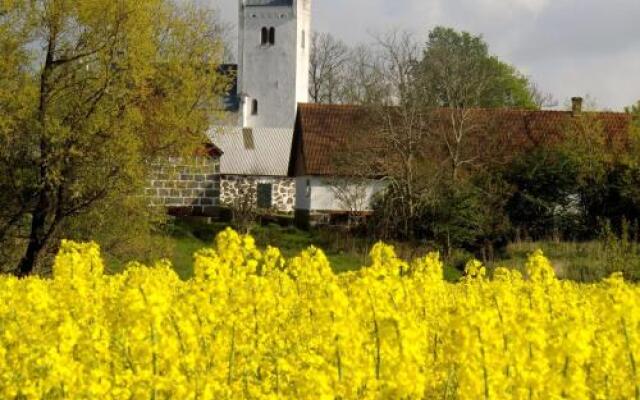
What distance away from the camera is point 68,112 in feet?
75.3

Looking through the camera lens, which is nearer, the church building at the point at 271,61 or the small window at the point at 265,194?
the small window at the point at 265,194

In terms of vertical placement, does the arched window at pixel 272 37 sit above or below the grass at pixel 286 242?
above

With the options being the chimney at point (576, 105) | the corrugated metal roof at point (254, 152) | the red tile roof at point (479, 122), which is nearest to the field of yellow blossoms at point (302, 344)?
the red tile roof at point (479, 122)

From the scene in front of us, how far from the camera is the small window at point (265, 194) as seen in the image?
55.6 metres

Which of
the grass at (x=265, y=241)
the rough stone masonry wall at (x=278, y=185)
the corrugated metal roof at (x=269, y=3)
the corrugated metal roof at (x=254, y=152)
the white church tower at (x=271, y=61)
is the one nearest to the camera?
the grass at (x=265, y=241)

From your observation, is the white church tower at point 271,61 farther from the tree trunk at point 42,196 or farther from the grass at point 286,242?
the tree trunk at point 42,196

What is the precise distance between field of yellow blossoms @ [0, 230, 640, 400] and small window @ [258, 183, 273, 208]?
1844 inches

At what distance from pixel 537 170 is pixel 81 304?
29.0 m

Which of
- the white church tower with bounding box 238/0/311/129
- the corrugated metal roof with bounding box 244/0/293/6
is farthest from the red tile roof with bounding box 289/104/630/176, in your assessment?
the corrugated metal roof with bounding box 244/0/293/6

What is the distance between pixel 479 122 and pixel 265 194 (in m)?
16.9

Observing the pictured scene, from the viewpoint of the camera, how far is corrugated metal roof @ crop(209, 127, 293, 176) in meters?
57.6

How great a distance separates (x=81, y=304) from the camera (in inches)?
329

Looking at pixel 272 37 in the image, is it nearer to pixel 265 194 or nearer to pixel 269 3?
pixel 269 3

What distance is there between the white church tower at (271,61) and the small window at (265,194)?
704 inches
